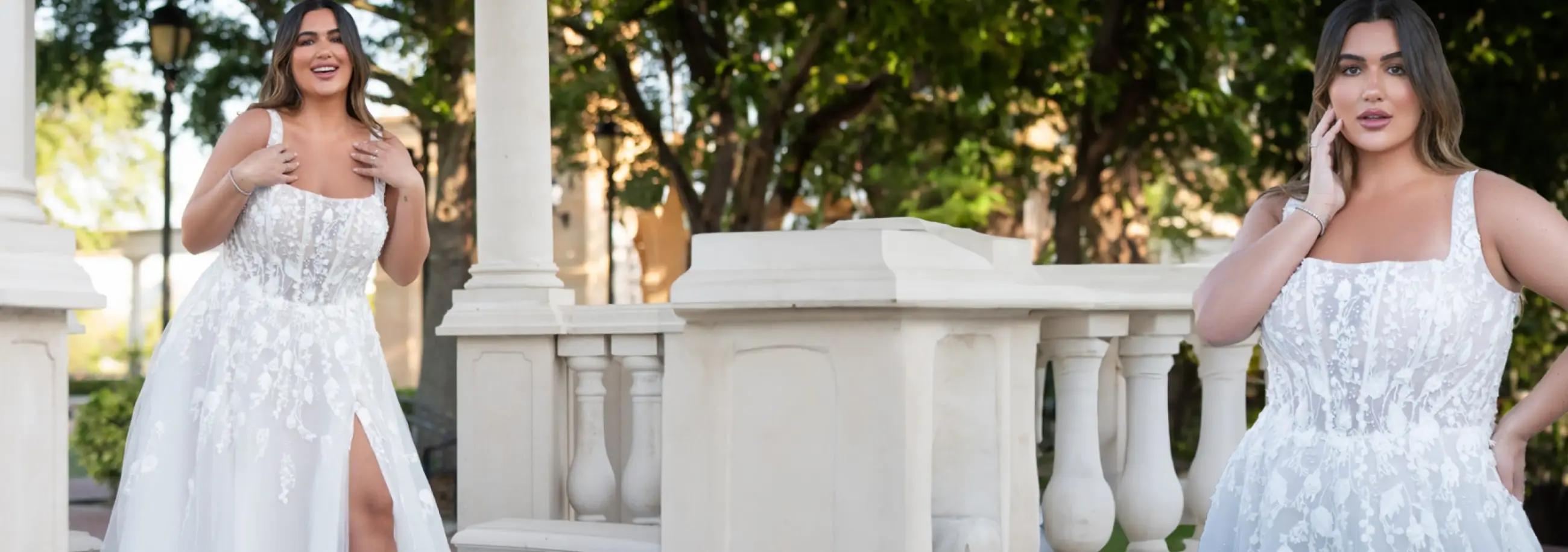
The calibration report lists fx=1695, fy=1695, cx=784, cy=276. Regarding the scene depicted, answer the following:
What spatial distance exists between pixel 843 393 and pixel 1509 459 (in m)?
1.39

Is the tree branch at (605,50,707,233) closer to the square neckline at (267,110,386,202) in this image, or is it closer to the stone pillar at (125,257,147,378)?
the square neckline at (267,110,386,202)

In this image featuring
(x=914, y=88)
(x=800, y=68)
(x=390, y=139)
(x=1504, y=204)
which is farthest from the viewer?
(x=914, y=88)

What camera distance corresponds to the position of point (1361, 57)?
3.07 meters

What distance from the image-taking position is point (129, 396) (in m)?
14.0

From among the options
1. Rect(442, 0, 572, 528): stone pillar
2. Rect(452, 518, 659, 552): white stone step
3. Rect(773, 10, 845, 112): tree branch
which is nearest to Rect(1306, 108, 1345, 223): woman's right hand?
Rect(452, 518, 659, 552): white stone step

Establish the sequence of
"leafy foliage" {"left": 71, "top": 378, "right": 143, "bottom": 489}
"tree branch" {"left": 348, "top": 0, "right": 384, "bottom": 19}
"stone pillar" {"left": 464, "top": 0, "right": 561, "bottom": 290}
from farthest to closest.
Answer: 1. "tree branch" {"left": 348, "top": 0, "right": 384, "bottom": 19}
2. "leafy foliage" {"left": 71, "top": 378, "right": 143, "bottom": 489}
3. "stone pillar" {"left": 464, "top": 0, "right": 561, "bottom": 290}

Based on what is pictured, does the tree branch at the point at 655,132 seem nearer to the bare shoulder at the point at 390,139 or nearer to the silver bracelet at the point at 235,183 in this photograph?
the bare shoulder at the point at 390,139

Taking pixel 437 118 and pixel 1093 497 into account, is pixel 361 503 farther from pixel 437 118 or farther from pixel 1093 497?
pixel 437 118

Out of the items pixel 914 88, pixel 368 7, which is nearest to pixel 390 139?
pixel 368 7

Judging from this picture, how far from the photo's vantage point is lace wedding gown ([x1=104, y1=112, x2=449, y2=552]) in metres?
4.30

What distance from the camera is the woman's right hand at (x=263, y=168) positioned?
4.28m

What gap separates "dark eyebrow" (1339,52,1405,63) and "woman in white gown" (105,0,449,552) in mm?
2466

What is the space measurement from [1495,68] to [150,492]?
385 inches

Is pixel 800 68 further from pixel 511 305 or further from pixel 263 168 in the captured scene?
pixel 263 168
